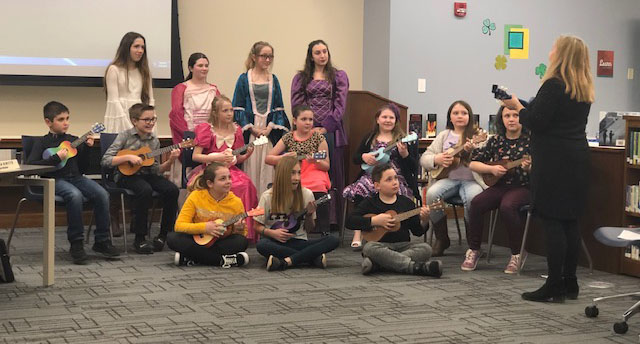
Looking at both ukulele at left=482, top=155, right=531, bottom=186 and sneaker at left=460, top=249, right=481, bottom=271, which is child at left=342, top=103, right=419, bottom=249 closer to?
ukulele at left=482, top=155, right=531, bottom=186

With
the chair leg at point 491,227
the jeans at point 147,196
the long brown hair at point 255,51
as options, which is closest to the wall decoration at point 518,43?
the long brown hair at point 255,51

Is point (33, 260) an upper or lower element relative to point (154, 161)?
lower

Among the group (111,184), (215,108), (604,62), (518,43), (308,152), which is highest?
(518,43)

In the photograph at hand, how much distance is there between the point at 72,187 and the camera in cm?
570

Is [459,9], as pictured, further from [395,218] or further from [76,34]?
[395,218]

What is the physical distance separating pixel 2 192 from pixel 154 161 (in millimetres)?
1781

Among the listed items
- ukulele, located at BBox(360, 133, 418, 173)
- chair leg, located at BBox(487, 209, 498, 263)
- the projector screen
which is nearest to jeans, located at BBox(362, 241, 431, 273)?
chair leg, located at BBox(487, 209, 498, 263)

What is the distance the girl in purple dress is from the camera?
6742mm

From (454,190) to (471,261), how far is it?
65cm

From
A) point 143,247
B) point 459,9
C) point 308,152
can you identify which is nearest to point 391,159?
point 308,152

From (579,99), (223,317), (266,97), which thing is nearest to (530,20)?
(266,97)

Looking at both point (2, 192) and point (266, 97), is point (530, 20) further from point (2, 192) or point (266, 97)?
point (2, 192)

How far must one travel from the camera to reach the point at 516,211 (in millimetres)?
5441

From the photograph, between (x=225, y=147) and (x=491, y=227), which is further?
(x=225, y=147)
